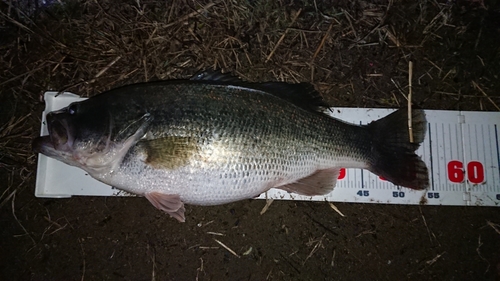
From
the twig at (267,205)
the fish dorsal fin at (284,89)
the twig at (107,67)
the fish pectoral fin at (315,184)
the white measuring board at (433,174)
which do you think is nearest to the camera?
the fish dorsal fin at (284,89)

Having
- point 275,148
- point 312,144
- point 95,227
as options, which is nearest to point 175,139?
point 275,148

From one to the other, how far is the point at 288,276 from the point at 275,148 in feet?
3.89

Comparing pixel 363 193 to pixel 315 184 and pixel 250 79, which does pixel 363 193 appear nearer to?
pixel 315 184

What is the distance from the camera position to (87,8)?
3303 mm

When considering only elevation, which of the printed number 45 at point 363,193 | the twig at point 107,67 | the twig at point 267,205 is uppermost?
the twig at point 107,67

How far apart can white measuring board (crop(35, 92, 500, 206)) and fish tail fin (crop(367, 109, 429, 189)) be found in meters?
0.25

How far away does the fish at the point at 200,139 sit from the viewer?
2467mm

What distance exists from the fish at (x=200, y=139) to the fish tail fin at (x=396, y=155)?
0.20 meters

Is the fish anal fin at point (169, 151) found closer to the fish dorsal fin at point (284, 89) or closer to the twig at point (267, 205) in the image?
the fish dorsal fin at point (284, 89)

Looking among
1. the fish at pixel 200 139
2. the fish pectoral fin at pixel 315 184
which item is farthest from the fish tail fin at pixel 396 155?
the fish pectoral fin at pixel 315 184

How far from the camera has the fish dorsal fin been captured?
2.68 m

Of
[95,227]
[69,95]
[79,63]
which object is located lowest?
[95,227]

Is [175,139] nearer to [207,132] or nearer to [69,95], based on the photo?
[207,132]

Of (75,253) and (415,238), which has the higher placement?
(415,238)
